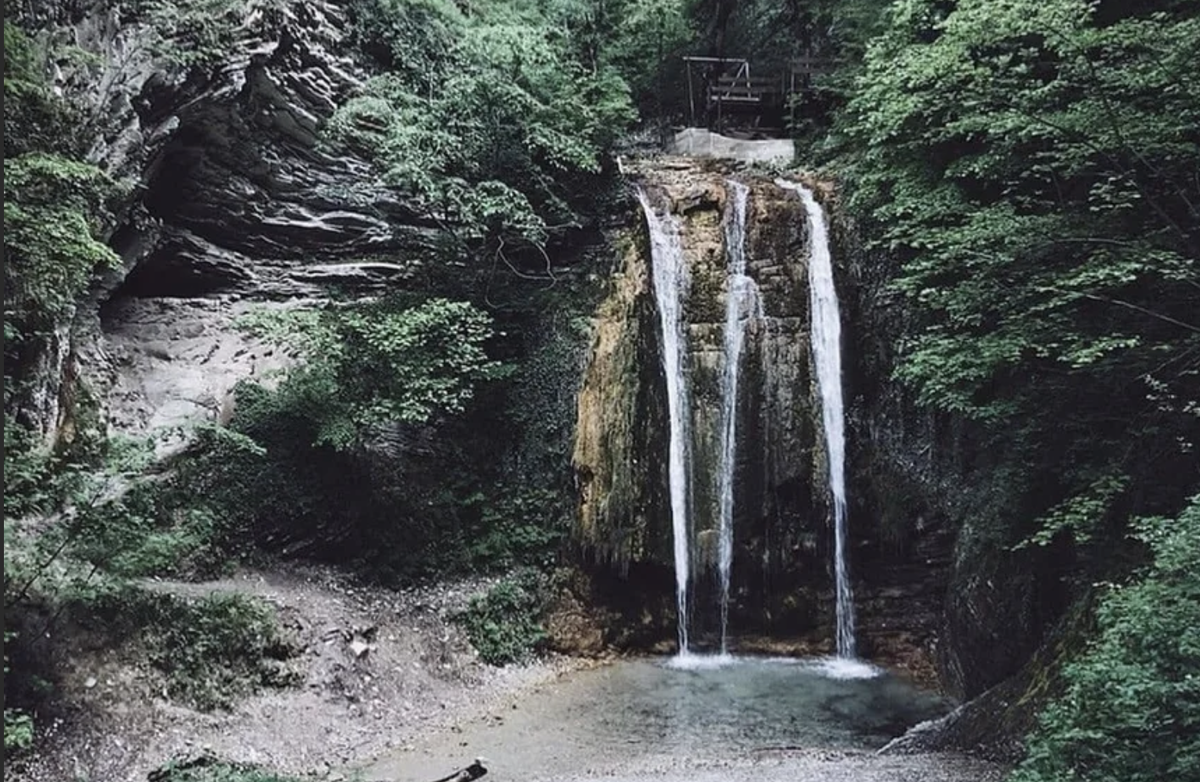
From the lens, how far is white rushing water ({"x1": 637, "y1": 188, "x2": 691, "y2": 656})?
11547 mm

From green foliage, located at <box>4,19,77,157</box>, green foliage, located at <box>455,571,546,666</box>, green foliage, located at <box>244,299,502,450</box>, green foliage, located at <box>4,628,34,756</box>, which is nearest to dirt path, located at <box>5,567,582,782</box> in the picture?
green foliage, located at <box>455,571,546,666</box>

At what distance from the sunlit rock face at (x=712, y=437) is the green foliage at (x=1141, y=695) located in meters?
6.50

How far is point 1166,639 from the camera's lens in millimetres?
4523

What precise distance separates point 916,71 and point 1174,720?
26.6ft

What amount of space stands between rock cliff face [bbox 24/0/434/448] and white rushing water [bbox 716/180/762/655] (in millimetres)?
4436

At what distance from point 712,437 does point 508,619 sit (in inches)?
142

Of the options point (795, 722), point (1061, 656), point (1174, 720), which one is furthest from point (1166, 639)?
point (795, 722)

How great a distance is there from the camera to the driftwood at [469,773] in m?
6.42

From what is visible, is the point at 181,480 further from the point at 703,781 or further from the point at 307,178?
the point at 703,781

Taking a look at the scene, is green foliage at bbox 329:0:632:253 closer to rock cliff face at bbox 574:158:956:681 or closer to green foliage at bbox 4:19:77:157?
rock cliff face at bbox 574:158:956:681

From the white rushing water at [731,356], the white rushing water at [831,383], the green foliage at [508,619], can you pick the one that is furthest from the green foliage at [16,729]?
→ the white rushing water at [831,383]

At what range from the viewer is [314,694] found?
→ 28.4ft

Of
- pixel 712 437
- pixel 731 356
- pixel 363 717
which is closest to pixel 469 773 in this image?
pixel 363 717

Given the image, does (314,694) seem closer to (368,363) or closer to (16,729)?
(16,729)
